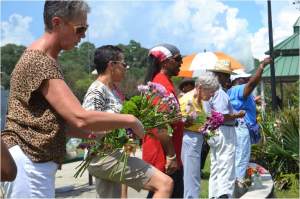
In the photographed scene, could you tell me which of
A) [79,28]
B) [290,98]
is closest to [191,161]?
Result: [79,28]

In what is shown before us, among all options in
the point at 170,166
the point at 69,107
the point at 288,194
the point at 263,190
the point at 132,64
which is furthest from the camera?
the point at 132,64

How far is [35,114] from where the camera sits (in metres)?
2.88

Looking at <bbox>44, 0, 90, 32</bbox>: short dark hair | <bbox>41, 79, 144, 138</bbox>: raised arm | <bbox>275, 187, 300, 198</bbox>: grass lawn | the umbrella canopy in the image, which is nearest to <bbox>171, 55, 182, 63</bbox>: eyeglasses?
<bbox>44, 0, 90, 32</bbox>: short dark hair

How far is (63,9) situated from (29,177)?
0.89 meters

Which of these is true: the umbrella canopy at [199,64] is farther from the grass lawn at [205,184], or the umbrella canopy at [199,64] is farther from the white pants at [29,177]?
the white pants at [29,177]

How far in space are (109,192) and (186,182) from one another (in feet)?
7.96

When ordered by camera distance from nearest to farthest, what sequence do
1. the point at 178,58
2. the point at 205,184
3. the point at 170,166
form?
the point at 170,166, the point at 178,58, the point at 205,184

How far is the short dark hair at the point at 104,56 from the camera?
473cm

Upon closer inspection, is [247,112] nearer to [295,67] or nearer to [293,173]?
[293,173]

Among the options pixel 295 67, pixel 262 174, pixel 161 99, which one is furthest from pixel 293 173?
pixel 295 67

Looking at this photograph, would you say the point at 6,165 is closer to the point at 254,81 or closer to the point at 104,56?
the point at 104,56

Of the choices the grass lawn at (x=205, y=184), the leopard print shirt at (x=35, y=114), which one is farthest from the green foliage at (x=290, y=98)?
the leopard print shirt at (x=35, y=114)

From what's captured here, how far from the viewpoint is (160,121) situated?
419 cm

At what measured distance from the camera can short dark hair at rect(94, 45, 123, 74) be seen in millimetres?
4734
